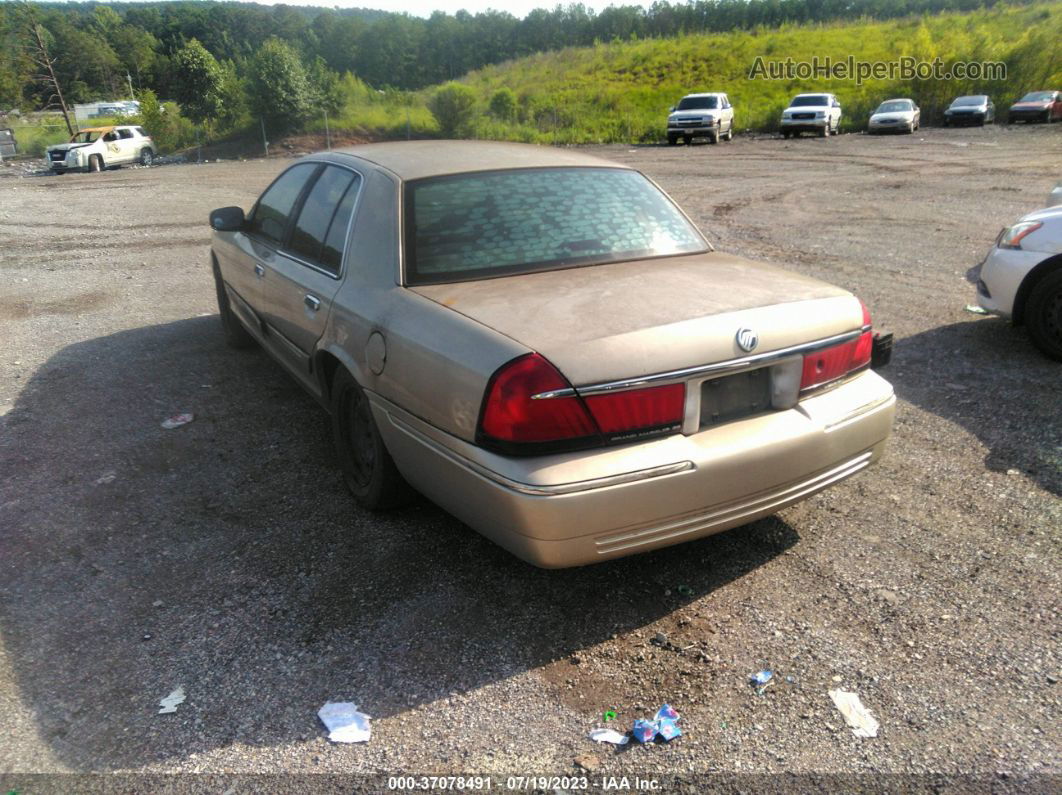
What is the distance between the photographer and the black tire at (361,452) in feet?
11.6

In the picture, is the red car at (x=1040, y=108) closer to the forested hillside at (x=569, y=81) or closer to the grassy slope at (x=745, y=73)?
the grassy slope at (x=745, y=73)

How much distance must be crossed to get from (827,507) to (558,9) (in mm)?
134882

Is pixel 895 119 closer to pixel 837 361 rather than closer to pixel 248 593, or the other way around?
pixel 837 361

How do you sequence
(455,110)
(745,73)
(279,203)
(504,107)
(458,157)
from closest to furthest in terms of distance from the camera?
1. (458,157)
2. (279,203)
3. (455,110)
4. (504,107)
5. (745,73)

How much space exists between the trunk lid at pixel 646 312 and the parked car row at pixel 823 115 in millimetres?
31145

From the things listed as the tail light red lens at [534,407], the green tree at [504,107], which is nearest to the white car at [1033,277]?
the tail light red lens at [534,407]

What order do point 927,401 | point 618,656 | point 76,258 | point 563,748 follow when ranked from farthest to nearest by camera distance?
point 76,258
point 927,401
point 618,656
point 563,748

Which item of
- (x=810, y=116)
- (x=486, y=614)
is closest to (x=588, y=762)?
(x=486, y=614)

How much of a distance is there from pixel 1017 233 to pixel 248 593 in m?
5.55

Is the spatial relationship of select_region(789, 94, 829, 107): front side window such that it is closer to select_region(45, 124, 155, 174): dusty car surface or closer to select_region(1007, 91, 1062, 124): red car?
select_region(1007, 91, 1062, 124): red car

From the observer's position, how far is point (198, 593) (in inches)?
124

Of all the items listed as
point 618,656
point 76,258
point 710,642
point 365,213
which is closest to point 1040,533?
point 710,642

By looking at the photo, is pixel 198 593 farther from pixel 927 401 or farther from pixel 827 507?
pixel 927 401

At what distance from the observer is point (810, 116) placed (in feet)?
113
